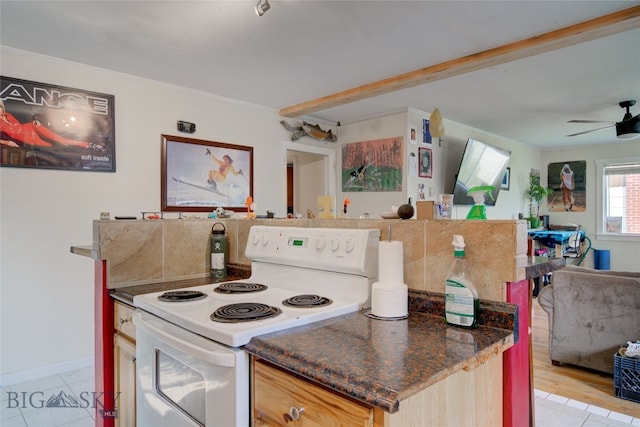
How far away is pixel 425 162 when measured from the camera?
4641 mm

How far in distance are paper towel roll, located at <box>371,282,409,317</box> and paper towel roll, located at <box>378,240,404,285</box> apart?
0.07ft

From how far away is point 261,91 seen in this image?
3.69m

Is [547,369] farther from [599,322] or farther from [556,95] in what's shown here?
[556,95]

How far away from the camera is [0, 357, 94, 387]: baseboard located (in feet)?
8.74

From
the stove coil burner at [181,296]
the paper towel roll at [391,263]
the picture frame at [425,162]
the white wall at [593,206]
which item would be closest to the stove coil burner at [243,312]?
the stove coil burner at [181,296]

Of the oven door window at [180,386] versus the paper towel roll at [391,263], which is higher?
the paper towel roll at [391,263]

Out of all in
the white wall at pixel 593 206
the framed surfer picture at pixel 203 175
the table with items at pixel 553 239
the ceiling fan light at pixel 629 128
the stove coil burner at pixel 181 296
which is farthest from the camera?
the white wall at pixel 593 206

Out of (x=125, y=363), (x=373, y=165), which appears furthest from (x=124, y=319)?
(x=373, y=165)

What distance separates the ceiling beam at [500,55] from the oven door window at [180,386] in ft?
9.33

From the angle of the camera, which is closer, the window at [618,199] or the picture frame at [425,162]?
the picture frame at [425,162]

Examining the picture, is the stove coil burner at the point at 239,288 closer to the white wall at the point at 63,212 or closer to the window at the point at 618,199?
the white wall at the point at 63,212

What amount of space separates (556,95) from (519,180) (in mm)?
3147

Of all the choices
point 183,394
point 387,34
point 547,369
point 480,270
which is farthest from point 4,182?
point 547,369

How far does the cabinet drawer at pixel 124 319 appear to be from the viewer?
1593 millimetres
